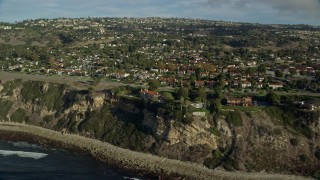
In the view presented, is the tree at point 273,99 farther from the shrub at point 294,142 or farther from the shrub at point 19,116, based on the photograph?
the shrub at point 19,116

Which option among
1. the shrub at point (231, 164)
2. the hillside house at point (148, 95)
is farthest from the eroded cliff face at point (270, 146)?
the hillside house at point (148, 95)

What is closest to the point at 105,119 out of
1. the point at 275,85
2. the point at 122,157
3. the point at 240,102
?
the point at 122,157

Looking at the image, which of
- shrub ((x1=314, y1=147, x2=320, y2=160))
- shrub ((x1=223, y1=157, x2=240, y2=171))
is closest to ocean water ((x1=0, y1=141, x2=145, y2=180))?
shrub ((x1=223, y1=157, x2=240, y2=171))

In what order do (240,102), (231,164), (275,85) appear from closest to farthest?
(231,164)
(240,102)
(275,85)

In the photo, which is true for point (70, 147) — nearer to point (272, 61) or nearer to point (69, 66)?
point (69, 66)

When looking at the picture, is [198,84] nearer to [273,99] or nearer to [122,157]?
[273,99]

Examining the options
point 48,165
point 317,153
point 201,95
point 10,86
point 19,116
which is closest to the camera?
point 317,153

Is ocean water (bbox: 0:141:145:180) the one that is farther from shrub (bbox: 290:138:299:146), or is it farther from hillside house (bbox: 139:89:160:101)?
shrub (bbox: 290:138:299:146)
